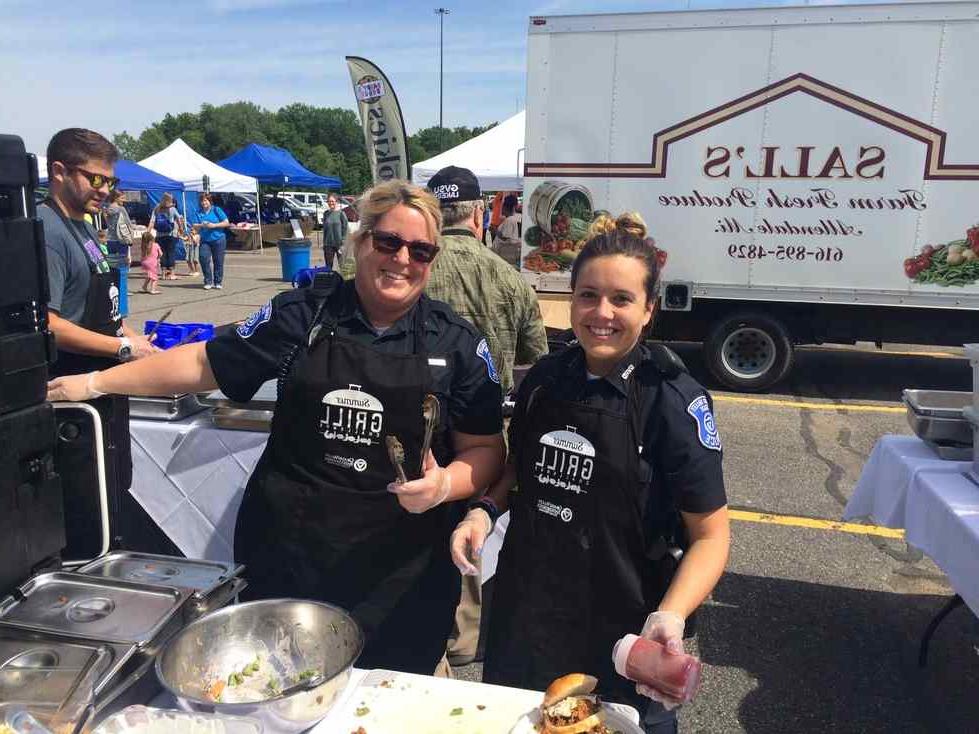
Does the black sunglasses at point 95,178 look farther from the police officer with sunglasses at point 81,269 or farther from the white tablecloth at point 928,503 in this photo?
the white tablecloth at point 928,503

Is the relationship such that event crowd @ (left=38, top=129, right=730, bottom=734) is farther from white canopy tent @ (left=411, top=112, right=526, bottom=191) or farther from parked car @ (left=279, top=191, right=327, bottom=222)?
parked car @ (left=279, top=191, right=327, bottom=222)

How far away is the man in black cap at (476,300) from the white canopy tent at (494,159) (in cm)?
919

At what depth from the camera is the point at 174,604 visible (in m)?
1.50

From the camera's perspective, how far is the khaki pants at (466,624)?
310 cm

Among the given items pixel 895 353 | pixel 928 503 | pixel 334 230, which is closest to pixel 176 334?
pixel 928 503

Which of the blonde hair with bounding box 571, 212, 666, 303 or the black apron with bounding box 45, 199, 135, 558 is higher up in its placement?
the blonde hair with bounding box 571, 212, 666, 303

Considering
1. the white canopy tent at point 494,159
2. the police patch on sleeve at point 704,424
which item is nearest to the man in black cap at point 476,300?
the police patch on sleeve at point 704,424

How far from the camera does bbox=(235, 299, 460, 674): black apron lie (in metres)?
1.84

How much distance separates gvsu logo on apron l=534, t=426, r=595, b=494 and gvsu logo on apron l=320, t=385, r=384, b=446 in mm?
420

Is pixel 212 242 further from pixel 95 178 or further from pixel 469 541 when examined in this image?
pixel 469 541

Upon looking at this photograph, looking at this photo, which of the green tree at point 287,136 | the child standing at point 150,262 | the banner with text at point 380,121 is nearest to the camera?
the banner with text at point 380,121

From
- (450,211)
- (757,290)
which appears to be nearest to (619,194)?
(757,290)

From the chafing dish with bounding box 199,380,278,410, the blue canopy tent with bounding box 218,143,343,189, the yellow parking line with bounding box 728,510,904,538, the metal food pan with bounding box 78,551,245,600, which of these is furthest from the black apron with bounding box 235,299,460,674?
the blue canopy tent with bounding box 218,143,343,189

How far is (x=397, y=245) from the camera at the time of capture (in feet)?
6.15
